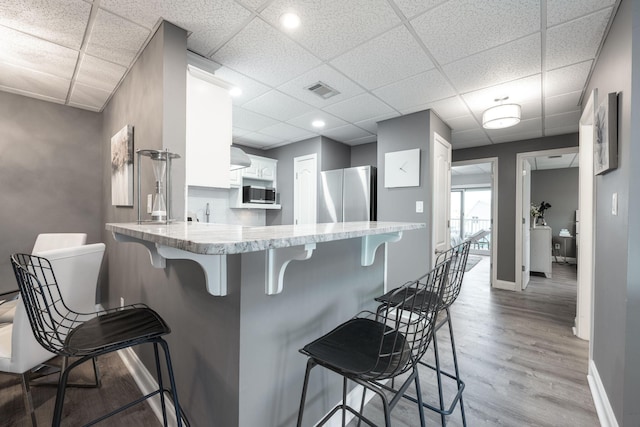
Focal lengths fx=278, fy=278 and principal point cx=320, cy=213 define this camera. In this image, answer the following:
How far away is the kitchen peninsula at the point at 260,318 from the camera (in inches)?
40.4

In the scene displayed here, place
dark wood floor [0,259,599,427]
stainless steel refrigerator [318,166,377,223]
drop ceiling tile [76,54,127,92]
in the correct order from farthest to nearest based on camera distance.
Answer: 1. stainless steel refrigerator [318,166,377,223]
2. drop ceiling tile [76,54,127,92]
3. dark wood floor [0,259,599,427]

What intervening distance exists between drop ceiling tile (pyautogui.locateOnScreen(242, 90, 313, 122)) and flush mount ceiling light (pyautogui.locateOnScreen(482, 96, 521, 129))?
189cm

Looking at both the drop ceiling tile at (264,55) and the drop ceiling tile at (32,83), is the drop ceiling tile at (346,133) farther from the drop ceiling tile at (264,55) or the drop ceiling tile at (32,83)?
the drop ceiling tile at (32,83)

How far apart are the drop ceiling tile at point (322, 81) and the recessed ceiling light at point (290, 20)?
0.51 meters

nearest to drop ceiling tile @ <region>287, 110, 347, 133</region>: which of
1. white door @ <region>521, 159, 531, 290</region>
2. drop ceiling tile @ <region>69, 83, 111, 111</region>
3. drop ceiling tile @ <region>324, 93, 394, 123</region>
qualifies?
drop ceiling tile @ <region>324, 93, 394, 123</region>

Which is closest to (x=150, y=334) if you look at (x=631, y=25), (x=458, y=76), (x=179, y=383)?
(x=179, y=383)

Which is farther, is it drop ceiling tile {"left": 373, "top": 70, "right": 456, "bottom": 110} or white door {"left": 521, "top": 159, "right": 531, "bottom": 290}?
white door {"left": 521, "top": 159, "right": 531, "bottom": 290}

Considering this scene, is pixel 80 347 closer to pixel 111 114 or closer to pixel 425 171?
pixel 111 114

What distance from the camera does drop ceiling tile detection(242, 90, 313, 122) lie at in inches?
111

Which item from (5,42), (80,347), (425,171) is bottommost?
(80,347)

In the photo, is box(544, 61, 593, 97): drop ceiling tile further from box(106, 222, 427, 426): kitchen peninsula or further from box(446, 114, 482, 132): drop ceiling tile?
box(106, 222, 427, 426): kitchen peninsula

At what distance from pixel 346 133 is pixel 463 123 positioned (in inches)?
61.6

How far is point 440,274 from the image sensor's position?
3.83ft

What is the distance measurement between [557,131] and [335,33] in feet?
12.6
